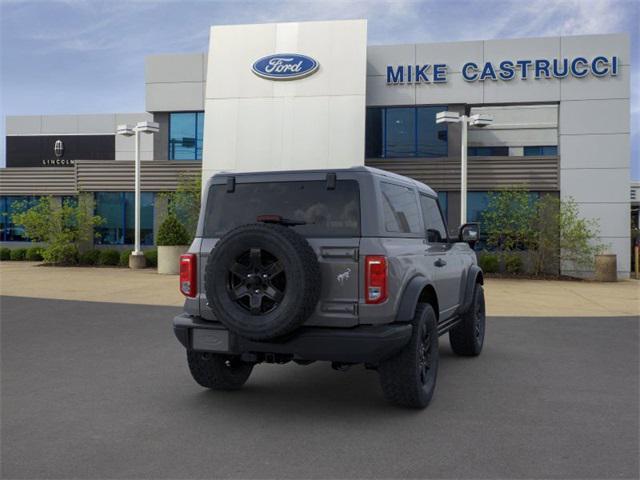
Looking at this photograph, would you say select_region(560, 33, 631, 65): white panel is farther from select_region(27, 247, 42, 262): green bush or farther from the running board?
select_region(27, 247, 42, 262): green bush

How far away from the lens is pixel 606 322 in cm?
1059

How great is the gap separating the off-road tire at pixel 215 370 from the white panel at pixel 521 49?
20.1 meters

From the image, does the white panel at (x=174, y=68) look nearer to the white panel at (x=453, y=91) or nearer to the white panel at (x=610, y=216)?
the white panel at (x=453, y=91)

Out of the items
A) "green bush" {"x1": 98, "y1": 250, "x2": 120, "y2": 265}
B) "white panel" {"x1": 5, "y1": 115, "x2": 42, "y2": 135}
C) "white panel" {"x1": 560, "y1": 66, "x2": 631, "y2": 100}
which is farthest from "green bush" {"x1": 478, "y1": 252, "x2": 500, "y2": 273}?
"white panel" {"x1": 5, "y1": 115, "x2": 42, "y2": 135}

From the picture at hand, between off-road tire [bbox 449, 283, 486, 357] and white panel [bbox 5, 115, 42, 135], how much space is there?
149 ft

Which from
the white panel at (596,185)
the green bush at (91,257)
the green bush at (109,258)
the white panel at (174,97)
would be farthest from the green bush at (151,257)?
the white panel at (596,185)

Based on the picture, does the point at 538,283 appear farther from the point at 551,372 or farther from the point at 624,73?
the point at 551,372

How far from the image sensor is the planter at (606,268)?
2027cm

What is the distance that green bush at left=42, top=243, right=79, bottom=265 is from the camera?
24.0 metres

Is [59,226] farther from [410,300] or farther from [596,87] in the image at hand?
[410,300]

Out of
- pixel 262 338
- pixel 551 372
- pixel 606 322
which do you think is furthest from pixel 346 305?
pixel 606 322

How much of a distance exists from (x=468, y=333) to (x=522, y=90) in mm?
17599

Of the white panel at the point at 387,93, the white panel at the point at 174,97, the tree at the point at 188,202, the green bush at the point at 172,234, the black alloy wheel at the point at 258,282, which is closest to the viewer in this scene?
the black alloy wheel at the point at 258,282

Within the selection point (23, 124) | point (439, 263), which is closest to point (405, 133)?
point (439, 263)
